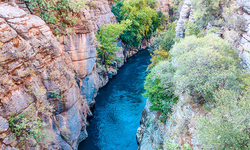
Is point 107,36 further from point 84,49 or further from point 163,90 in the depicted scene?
point 163,90

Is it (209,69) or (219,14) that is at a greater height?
(219,14)

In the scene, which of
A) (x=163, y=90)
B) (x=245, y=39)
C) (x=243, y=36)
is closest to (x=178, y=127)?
(x=163, y=90)

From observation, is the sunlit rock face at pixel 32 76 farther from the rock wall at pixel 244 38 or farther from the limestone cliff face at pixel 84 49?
the rock wall at pixel 244 38

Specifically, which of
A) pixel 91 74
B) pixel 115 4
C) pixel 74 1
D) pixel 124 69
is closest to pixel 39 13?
pixel 74 1

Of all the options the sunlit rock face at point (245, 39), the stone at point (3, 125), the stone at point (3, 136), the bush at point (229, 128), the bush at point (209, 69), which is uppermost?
the sunlit rock face at point (245, 39)

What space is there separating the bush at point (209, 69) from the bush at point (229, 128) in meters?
1.62

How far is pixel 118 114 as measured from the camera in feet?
66.8

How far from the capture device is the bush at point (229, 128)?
579 cm

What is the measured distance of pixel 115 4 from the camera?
35.6 metres

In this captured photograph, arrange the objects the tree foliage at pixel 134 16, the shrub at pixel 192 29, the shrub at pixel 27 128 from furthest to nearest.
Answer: the tree foliage at pixel 134 16 → the shrub at pixel 192 29 → the shrub at pixel 27 128

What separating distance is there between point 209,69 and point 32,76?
1167cm

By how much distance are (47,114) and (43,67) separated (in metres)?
3.76

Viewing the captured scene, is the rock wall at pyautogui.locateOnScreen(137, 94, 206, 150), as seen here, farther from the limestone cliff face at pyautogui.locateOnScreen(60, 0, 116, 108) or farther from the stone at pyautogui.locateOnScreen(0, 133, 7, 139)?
the stone at pyautogui.locateOnScreen(0, 133, 7, 139)

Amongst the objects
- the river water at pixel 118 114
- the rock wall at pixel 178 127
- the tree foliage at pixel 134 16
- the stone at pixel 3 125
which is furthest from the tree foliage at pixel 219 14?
the tree foliage at pixel 134 16
